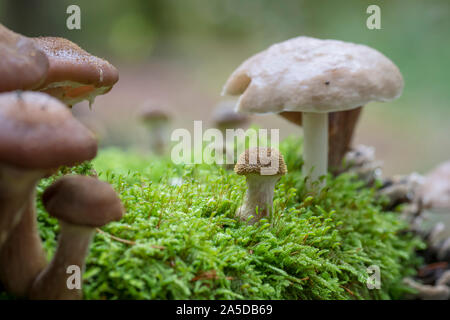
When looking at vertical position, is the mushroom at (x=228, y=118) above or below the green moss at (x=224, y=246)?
above

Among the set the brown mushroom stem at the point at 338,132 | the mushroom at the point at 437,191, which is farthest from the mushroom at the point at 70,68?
the mushroom at the point at 437,191

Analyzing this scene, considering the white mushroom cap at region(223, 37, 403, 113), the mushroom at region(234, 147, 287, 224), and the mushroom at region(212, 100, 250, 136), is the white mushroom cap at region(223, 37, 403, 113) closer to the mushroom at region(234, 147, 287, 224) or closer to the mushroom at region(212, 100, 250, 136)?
the mushroom at region(234, 147, 287, 224)

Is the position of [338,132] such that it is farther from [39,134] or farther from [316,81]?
[39,134]

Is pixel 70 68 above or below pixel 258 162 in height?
above

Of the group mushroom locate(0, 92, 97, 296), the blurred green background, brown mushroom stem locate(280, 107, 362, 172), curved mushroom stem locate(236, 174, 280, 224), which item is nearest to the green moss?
curved mushroom stem locate(236, 174, 280, 224)

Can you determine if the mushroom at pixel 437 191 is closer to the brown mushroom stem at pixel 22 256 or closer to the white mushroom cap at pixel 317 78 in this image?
Result: the white mushroom cap at pixel 317 78

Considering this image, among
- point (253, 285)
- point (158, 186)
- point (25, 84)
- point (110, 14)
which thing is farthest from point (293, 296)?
point (110, 14)

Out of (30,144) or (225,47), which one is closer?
(30,144)

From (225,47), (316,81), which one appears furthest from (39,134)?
(225,47)
